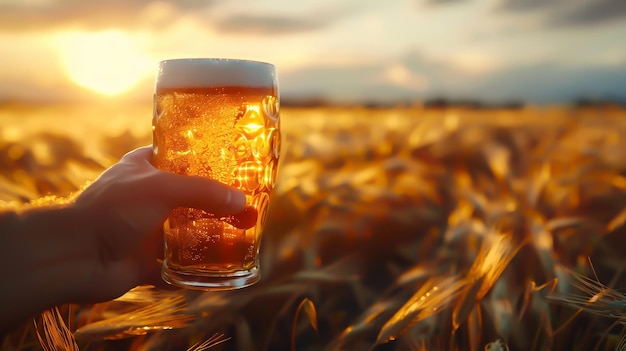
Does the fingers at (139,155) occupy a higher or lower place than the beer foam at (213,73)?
lower

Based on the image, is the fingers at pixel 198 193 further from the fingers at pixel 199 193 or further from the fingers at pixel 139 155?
the fingers at pixel 139 155

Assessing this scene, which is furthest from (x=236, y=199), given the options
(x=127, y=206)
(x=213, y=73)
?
(x=213, y=73)

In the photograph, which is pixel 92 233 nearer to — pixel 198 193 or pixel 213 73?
pixel 198 193

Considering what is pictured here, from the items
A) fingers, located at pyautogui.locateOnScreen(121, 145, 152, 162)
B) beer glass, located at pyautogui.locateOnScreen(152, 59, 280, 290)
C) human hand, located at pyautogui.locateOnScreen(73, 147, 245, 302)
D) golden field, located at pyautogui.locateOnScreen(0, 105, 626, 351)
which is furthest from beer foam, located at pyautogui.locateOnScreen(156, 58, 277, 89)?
golden field, located at pyautogui.locateOnScreen(0, 105, 626, 351)

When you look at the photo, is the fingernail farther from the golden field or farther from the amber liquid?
the golden field

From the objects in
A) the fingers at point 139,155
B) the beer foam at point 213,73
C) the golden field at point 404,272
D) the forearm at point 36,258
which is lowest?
the golden field at point 404,272

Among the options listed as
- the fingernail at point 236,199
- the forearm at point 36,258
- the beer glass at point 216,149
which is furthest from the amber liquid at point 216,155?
the forearm at point 36,258
